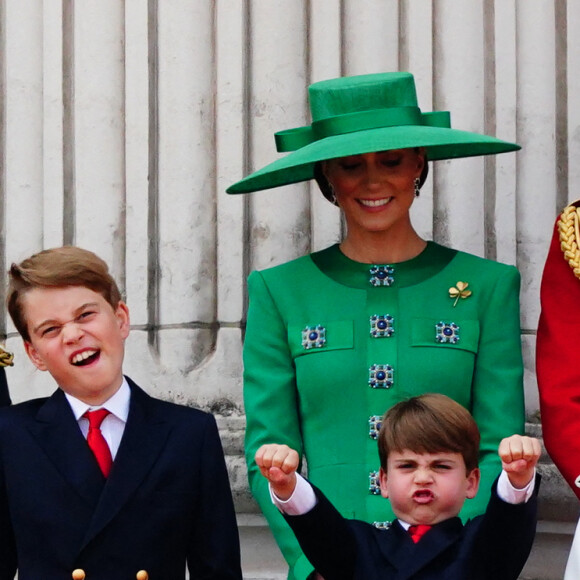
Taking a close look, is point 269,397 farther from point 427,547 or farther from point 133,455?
point 427,547

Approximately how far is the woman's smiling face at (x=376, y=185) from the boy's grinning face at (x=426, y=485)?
682mm

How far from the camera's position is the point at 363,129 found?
143 inches

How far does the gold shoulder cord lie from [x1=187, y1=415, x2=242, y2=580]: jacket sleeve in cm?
88

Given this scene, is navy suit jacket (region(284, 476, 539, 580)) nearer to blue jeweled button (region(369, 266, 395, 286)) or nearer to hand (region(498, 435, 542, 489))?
hand (region(498, 435, 542, 489))

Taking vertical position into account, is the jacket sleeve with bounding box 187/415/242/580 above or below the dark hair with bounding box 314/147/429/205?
below

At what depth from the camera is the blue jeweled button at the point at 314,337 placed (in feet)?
11.9

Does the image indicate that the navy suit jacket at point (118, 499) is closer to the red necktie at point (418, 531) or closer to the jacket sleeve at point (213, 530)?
the jacket sleeve at point (213, 530)

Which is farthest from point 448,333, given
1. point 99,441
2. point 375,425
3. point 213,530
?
point 99,441

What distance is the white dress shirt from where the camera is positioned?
10.9 feet

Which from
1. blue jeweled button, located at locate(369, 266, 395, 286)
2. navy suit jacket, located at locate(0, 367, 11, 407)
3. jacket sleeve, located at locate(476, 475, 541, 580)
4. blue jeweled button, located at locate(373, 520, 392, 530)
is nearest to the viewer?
jacket sleeve, located at locate(476, 475, 541, 580)

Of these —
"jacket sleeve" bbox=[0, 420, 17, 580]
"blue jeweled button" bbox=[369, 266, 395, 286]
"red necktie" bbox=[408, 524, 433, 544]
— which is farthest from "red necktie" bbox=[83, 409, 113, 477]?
"blue jeweled button" bbox=[369, 266, 395, 286]

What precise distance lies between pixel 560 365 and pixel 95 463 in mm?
1004

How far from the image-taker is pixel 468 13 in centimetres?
448

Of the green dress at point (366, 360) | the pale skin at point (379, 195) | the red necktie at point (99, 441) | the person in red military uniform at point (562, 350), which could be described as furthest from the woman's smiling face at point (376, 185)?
the red necktie at point (99, 441)
